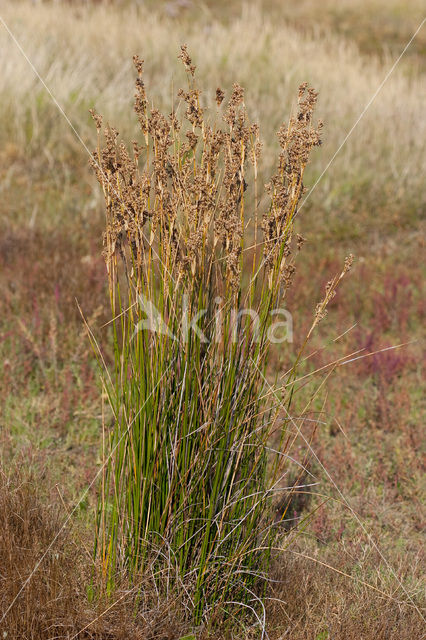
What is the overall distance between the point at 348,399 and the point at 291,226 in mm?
2352

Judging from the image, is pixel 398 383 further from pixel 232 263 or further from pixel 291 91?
pixel 291 91

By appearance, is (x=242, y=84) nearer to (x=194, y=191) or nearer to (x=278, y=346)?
(x=278, y=346)

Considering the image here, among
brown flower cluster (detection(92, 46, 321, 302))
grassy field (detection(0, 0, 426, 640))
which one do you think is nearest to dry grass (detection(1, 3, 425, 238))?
grassy field (detection(0, 0, 426, 640))

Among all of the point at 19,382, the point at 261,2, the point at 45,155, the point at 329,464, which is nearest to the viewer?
the point at 329,464

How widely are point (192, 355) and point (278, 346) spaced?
92.3 inches

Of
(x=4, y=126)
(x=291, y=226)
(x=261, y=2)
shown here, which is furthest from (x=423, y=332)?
(x=261, y=2)

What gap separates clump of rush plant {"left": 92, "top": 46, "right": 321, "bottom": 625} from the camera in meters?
2.08

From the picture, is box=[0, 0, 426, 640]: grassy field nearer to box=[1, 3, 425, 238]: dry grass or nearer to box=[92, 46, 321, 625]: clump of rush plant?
box=[1, 3, 425, 238]: dry grass

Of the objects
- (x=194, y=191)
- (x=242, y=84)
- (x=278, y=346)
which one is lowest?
(x=278, y=346)

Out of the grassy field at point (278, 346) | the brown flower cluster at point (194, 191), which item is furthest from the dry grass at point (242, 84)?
the brown flower cluster at point (194, 191)

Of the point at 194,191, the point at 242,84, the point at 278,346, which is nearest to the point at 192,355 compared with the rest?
the point at 194,191

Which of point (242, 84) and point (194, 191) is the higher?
point (194, 191)

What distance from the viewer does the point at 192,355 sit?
2.13 metres

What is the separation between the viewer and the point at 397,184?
8203mm
